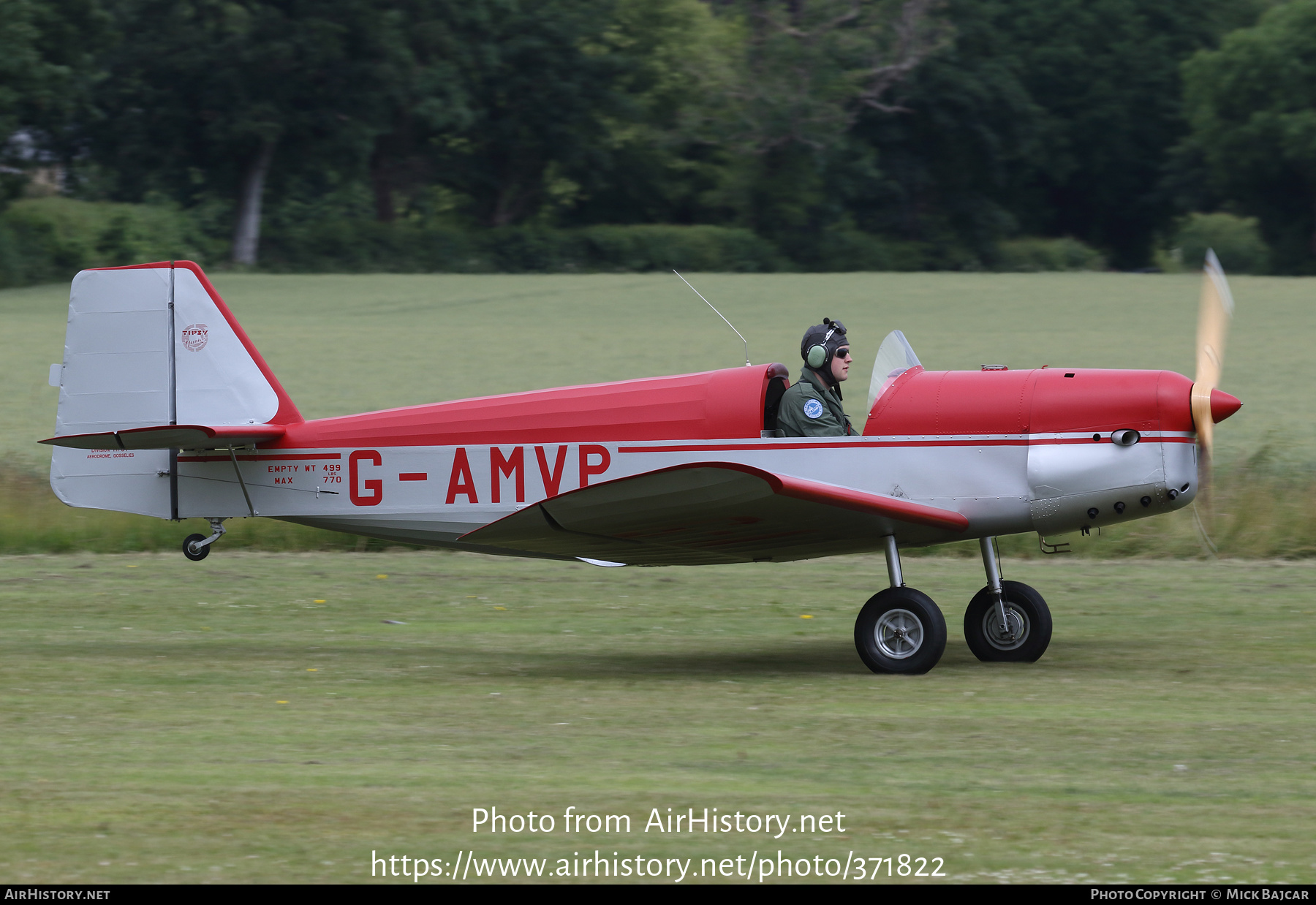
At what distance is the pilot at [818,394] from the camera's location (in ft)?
28.8

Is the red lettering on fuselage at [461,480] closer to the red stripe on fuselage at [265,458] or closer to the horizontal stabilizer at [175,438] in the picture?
the red stripe on fuselage at [265,458]

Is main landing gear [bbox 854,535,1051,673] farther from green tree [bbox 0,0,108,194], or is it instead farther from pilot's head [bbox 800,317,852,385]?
green tree [bbox 0,0,108,194]

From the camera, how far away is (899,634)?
8.52 meters

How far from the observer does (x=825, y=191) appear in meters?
66.1

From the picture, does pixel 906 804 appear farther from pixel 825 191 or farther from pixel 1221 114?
pixel 1221 114

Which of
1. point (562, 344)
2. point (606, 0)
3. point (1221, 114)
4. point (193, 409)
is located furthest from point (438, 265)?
point (193, 409)

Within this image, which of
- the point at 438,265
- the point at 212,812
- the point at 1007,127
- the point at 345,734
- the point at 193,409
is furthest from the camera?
the point at 1007,127

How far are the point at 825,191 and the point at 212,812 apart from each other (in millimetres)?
62391

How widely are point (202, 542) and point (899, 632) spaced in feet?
14.5

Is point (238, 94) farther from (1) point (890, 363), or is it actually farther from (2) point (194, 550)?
(1) point (890, 363)

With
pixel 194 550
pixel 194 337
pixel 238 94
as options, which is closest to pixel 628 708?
pixel 194 550

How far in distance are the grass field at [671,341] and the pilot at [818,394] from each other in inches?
236

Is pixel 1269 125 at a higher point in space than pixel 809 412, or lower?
higher

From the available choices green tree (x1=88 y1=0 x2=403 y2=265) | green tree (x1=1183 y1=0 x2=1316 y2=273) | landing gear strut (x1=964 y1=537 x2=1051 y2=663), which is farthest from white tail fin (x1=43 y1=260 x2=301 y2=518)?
green tree (x1=1183 y1=0 x2=1316 y2=273)
